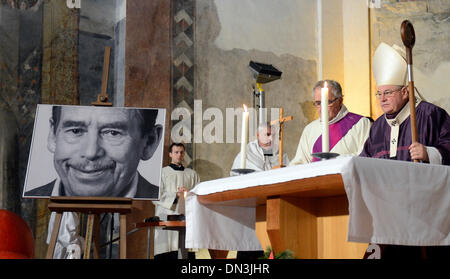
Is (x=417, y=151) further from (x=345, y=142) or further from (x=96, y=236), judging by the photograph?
(x=96, y=236)

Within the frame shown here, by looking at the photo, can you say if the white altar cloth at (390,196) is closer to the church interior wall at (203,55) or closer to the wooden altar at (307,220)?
the wooden altar at (307,220)

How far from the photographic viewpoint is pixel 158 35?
8266mm

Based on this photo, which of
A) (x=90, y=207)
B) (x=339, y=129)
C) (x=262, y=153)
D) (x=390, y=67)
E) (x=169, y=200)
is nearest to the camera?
(x=390, y=67)

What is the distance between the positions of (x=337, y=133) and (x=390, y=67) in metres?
0.99

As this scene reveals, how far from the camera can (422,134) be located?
3.93m

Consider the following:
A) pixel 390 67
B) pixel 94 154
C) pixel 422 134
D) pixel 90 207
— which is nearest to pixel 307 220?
pixel 422 134

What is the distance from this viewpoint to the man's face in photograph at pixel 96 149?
5281 millimetres

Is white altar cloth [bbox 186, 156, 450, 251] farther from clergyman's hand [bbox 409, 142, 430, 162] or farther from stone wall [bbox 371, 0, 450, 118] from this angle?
stone wall [bbox 371, 0, 450, 118]

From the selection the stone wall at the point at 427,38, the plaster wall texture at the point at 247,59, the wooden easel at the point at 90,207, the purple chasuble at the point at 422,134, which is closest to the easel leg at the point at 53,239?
the wooden easel at the point at 90,207

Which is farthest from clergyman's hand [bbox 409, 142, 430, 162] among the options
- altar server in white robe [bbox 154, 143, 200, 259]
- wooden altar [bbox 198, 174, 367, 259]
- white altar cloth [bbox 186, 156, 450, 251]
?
altar server in white robe [bbox 154, 143, 200, 259]

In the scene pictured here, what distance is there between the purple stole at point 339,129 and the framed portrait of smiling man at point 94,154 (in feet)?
4.50

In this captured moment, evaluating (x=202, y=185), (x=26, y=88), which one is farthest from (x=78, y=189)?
(x=26, y=88)

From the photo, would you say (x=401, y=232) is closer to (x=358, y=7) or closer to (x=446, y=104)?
(x=446, y=104)

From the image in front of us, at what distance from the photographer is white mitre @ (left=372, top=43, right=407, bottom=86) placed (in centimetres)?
414
